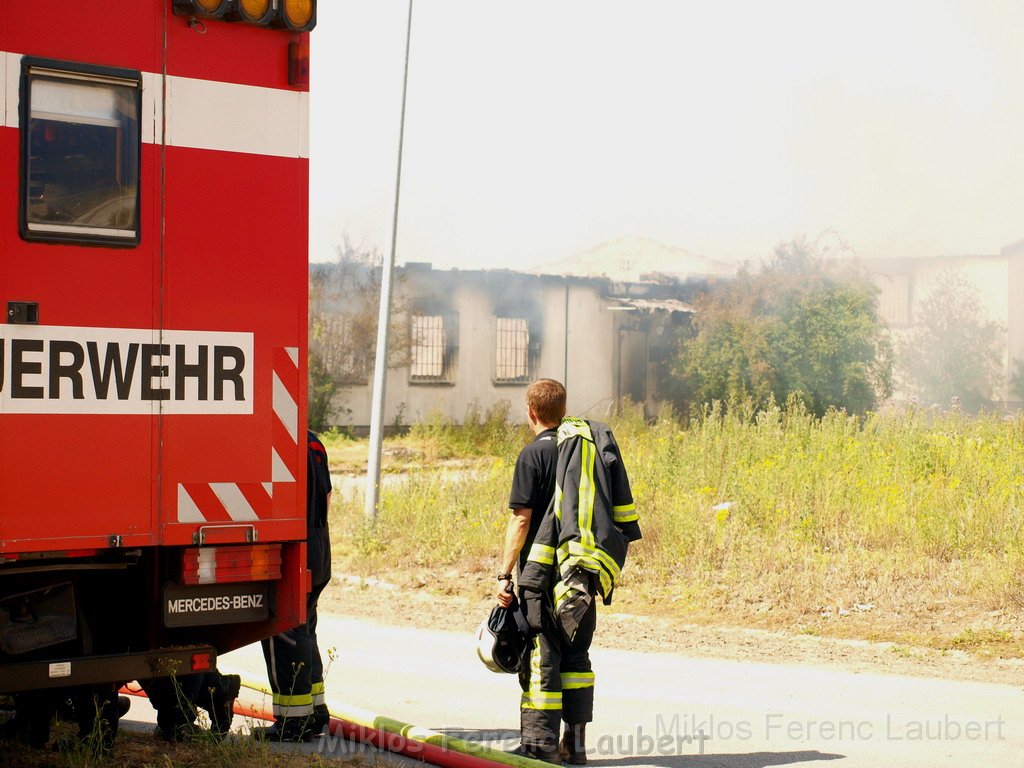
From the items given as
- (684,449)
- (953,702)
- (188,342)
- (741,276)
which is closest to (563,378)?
(741,276)

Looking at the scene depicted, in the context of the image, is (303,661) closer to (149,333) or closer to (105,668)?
(105,668)

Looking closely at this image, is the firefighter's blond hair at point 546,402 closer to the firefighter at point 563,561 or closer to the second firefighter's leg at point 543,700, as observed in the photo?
the firefighter at point 563,561

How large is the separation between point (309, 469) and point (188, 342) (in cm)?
112

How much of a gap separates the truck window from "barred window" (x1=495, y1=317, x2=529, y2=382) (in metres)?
23.0

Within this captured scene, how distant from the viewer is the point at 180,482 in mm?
4645

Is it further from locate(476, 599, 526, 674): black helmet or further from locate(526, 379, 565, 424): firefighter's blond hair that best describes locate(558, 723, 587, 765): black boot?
locate(526, 379, 565, 424): firefighter's blond hair

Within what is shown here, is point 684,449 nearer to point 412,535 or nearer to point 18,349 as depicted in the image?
point 412,535

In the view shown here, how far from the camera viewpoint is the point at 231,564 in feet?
15.6

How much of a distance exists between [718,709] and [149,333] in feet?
12.5

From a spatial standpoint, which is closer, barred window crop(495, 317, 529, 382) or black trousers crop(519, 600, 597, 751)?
black trousers crop(519, 600, 597, 751)

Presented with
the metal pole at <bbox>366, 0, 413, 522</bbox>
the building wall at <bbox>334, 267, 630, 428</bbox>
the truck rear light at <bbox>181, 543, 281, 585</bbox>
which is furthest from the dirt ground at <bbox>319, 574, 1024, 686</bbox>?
the building wall at <bbox>334, 267, 630, 428</bbox>

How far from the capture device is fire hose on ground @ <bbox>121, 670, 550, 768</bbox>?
5195 mm

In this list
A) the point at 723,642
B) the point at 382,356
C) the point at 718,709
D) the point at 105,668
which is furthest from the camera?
the point at 382,356

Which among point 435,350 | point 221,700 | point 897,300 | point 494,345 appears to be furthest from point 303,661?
point 897,300
